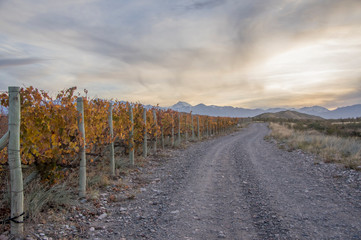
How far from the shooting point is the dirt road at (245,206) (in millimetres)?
4097

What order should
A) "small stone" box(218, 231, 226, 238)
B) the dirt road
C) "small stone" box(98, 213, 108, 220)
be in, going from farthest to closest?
"small stone" box(98, 213, 108, 220) < the dirt road < "small stone" box(218, 231, 226, 238)

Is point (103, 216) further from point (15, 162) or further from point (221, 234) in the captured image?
point (221, 234)

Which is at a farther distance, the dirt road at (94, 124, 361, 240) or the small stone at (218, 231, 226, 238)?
the dirt road at (94, 124, 361, 240)

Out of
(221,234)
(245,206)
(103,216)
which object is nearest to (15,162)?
(103,216)

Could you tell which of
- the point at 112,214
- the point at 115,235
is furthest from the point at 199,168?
the point at 115,235

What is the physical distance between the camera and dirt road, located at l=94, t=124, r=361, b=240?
410 cm

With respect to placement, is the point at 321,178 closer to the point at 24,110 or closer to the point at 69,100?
the point at 69,100

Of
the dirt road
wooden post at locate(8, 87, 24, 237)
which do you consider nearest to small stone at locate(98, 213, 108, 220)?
the dirt road

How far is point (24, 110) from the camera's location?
492cm

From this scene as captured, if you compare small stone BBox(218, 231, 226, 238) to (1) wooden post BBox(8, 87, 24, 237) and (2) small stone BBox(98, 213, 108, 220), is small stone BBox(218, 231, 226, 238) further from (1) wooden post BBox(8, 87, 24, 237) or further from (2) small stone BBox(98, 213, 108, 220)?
(1) wooden post BBox(8, 87, 24, 237)

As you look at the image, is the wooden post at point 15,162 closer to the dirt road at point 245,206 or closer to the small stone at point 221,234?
the dirt road at point 245,206

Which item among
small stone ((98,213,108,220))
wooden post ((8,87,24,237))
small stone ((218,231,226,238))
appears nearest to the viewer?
wooden post ((8,87,24,237))

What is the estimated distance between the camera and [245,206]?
5.30m

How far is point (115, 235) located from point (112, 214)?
1.00 meters
